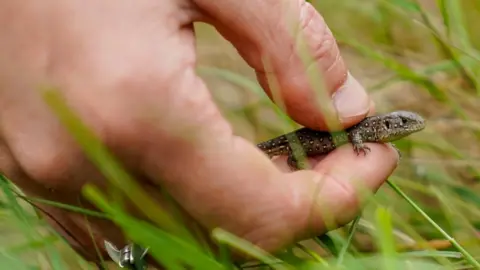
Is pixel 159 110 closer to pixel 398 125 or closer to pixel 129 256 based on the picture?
pixel 129 256

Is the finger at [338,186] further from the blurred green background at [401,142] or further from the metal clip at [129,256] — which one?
the metal clip at [129,256]

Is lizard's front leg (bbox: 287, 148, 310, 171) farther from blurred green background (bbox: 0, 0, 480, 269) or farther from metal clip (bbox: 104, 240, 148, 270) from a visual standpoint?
metal clip (bbox: 104, 240, 148, 270)

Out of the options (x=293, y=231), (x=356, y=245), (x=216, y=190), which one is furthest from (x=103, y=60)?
(x=356, y=245)

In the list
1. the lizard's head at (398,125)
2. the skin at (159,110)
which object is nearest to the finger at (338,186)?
the skin at (159,110)

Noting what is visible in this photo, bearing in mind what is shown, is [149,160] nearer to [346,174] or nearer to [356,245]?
[346,174]

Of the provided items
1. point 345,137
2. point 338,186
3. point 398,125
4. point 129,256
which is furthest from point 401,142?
point 129,256
